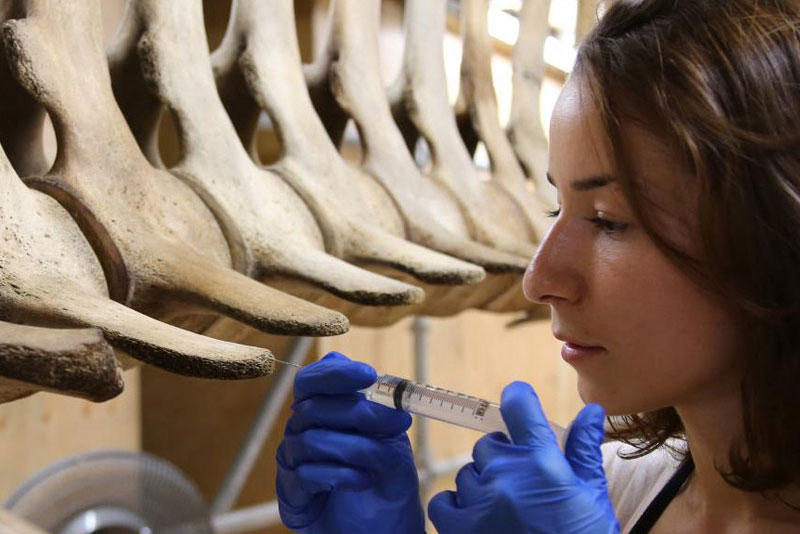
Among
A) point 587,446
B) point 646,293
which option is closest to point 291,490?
point 587,446

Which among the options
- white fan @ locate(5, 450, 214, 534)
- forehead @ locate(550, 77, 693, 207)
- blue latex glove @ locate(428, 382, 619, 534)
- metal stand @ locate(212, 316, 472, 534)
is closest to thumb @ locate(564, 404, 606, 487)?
blue latex glove @ locate(428, 382, 619, 534)

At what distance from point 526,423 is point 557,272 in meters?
0.15

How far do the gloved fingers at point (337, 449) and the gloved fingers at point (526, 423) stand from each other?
0.49ft

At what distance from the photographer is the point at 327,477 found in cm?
93

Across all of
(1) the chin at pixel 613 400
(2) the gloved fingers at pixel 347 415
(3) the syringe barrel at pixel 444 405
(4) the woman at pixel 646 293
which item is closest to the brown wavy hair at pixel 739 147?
(4) the woman at pixel 646 293

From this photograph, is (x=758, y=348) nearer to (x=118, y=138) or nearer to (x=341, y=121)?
(x=118, y=138)

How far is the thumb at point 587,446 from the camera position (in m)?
0.91

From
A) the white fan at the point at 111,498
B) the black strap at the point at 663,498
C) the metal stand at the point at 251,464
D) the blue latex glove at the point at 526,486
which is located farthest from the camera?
the metal stand at the point at 251,464

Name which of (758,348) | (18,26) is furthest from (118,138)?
(758,348)

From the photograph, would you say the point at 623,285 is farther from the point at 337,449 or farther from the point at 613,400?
the point at 337,449

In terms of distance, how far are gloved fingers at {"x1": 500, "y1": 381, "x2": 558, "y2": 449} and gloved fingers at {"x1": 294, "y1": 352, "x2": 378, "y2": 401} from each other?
140mm

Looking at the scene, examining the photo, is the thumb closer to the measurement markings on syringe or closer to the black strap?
the measurement markings on syringe

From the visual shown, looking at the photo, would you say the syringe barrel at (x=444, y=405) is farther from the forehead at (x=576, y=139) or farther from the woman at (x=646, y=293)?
the forehead at (x=576, y=139)

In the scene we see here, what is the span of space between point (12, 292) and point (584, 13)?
1.24m
